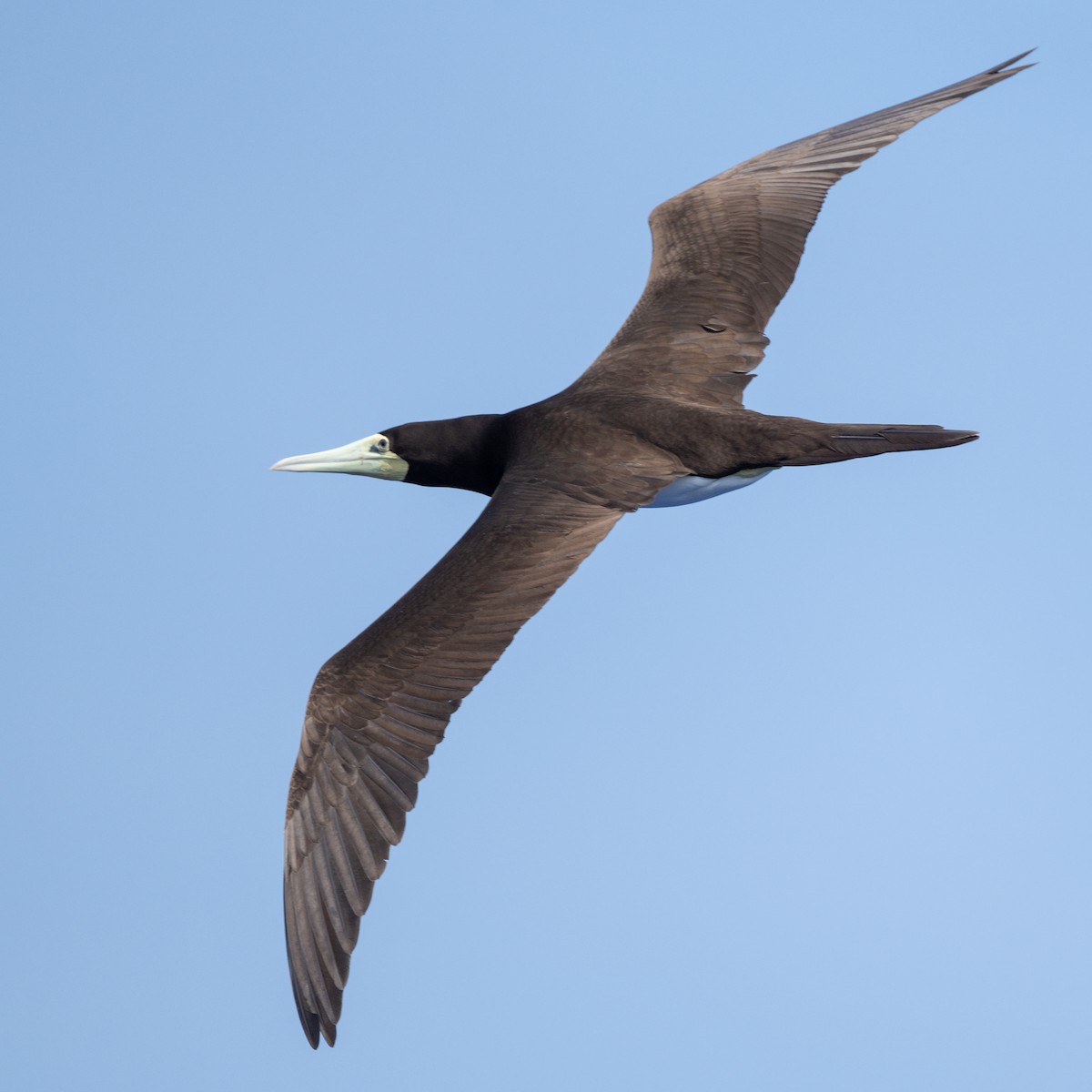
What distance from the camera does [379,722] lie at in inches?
380

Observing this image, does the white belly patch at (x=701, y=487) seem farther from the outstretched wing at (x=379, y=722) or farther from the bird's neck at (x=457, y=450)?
the bird's neck at (x=457, y=450)

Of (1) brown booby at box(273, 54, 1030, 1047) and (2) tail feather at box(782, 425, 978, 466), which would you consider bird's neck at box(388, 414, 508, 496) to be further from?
(2) tail feather at box(782, 425, 978, 466)

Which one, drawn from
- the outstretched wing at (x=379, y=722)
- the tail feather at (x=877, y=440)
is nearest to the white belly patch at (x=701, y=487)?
the tail feather at (x=877, y=440)

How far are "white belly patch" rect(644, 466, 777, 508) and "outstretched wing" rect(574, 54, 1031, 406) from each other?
70 cm

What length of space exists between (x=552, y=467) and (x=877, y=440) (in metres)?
1.79

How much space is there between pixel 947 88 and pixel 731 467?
387 centimetres

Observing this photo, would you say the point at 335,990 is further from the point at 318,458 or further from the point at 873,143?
the point at 873,143

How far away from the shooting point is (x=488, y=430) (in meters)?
11.7

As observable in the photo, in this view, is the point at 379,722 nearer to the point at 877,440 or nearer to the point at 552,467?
the point at 552,467

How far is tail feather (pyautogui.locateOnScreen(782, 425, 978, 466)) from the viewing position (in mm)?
10641

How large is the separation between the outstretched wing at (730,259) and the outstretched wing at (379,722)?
1.88 m

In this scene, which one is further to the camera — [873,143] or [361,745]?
[873,143]

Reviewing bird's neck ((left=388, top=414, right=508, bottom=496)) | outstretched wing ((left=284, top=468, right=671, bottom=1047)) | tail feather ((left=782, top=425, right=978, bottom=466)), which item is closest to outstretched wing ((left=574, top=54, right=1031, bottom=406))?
bird's neck ((left=388, top=414, right=508, bottom=496))

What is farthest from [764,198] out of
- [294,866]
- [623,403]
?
[294,866]
